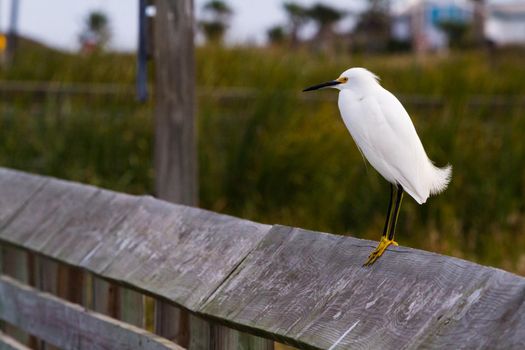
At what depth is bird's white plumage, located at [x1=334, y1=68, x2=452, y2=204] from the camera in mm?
2859

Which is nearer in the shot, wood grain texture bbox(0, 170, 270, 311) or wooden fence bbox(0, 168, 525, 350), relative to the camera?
wooden fence bbox(0, 168, 525, 350)

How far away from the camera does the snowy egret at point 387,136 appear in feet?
9.38

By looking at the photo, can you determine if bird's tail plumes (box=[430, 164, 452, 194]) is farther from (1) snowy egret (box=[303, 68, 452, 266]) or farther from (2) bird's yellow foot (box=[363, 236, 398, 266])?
(2) bird's yellow foot (box=[363, 236, 398, 266])

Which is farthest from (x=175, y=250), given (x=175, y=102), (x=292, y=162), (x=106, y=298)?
(x=292, y=162)

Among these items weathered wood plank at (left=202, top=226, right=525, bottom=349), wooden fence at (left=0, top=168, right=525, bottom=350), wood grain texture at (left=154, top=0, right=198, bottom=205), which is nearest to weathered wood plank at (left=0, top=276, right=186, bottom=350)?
wooden fence at (left=0, top=168, right=525, bottom=350)

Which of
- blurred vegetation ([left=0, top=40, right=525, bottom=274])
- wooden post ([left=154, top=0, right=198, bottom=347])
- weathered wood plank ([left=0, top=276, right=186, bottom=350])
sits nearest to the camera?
weathered wood plank ([left=0, top=276, right=186, bottom=350])

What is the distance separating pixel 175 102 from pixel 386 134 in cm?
283

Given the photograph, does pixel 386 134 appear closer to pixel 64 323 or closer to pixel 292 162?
pixel 64 323

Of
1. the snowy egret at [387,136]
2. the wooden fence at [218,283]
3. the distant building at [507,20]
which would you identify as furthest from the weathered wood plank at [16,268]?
the distant building at [507,20]

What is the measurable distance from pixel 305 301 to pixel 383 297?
275mm

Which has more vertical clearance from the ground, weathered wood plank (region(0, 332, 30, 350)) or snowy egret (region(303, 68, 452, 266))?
snowy egret (region(303, 68, 452, 266))

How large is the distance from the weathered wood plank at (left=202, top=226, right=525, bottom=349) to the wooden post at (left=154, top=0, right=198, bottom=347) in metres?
2.63

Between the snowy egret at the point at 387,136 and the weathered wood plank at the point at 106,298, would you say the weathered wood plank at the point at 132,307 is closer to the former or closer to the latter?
the weathered wood plank at the point at 106,298

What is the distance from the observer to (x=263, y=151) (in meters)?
8.85
